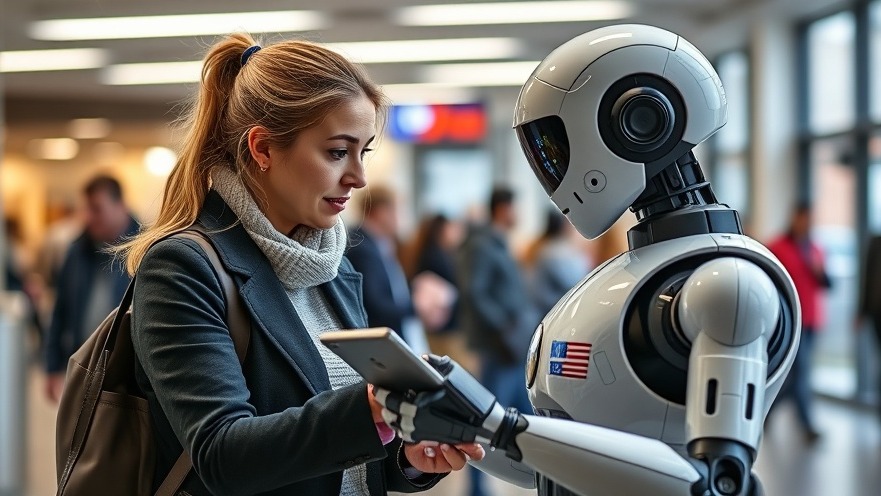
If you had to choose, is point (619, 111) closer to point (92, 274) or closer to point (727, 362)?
point (727, 362)

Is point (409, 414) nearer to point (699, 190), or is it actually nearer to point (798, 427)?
point (699, 190)

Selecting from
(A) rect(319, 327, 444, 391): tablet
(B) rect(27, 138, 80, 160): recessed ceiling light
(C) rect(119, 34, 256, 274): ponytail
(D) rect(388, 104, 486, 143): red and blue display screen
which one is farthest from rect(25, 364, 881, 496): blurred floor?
(B) rect(27, 138, 80, 160): recessed ceiling light

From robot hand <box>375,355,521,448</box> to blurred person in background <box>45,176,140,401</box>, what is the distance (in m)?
3.28

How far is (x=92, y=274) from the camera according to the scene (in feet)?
15.1

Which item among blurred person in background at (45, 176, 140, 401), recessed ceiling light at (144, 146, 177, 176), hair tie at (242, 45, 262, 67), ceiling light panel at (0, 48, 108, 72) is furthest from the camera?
recessed ceiling light at (144, 146, 177, 176)

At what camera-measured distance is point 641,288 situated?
5.31 ft

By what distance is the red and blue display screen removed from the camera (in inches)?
572

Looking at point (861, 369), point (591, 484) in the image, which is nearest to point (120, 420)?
point (591, 484)

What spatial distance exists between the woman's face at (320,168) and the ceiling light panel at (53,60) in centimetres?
990

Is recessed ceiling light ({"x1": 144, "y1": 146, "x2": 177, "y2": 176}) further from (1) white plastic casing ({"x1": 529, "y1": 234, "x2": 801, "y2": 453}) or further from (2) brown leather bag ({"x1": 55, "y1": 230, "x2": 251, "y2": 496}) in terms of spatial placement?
(1) white plastic casing ({"x1": 529, "y1": 234, "x2": 801, "y2": 453})

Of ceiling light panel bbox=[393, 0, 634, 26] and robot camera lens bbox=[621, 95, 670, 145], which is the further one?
ceiling light panel bbox=[393, 0, 634, 26]

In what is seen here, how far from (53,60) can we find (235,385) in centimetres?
1124

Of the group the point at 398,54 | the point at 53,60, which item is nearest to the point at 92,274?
the point at 398,54

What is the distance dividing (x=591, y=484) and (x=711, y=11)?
9075 millimetres
